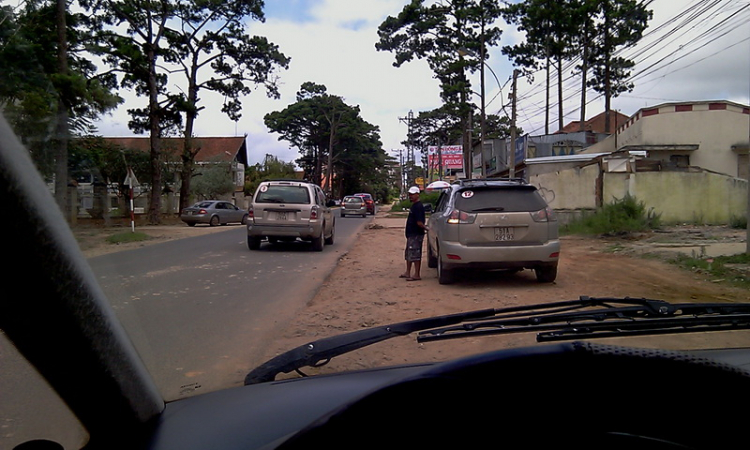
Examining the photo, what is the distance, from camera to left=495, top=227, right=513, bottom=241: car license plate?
843 centimetres

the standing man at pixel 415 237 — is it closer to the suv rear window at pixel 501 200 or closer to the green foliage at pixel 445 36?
the suv rear window at pixel 501 200

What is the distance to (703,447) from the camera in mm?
1506

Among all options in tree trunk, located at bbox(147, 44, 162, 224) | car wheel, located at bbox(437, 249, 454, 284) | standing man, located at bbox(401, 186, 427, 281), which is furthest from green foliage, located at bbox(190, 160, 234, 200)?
car wheel, located at bbox(437, 249, 454, 284)

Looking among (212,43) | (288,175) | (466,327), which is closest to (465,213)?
(466,327)

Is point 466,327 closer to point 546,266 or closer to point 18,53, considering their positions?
point 18,53

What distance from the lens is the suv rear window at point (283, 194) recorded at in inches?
573

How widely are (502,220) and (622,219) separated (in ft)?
33.6

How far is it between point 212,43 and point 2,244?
31034 mm

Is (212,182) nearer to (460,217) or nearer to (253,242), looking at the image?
(253,242)

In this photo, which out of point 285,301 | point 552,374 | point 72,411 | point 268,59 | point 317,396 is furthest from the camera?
point 268,59

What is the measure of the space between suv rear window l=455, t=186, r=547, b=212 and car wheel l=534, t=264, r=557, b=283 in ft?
→ 3.21

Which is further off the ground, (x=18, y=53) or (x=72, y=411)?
(x=18, y=53)

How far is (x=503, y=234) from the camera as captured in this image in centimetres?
845

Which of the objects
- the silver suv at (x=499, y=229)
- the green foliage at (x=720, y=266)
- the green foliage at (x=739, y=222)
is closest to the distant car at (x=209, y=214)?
the green foliage at (x=739, y=222)
